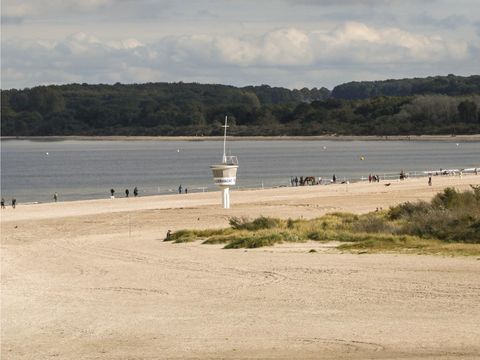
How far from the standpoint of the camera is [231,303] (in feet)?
54.7

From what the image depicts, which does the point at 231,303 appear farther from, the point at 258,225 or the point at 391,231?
the point at 258,225

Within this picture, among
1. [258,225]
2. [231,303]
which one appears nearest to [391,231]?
[258,225]

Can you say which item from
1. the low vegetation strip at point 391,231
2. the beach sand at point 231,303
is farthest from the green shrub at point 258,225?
the beach sand at point 231,303

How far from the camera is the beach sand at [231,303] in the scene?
13.5 metres

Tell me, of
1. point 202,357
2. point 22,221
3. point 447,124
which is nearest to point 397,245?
point 202,357

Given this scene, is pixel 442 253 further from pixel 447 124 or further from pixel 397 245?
pixel 447 124

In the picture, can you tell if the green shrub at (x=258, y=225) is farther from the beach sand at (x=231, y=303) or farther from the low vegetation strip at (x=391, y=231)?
the beach sand at (x=231, y=303)

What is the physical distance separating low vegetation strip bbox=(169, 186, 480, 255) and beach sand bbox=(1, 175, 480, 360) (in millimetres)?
840

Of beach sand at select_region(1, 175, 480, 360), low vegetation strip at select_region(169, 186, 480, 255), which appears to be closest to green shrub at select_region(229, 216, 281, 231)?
low vegetation strip at select_region(169, 186, 480, 255)

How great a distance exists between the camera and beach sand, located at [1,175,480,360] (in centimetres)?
1346

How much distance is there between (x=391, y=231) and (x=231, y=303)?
32.0 feet

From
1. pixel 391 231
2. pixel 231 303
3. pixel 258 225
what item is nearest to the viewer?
pixel 231 303

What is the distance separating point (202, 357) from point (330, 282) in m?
5.57

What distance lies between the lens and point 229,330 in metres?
14.5
